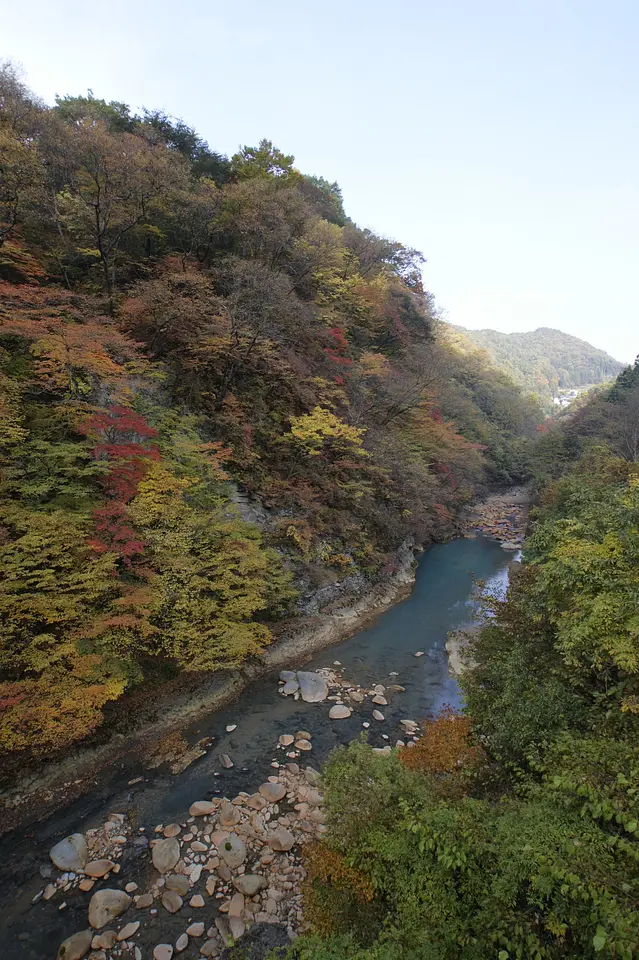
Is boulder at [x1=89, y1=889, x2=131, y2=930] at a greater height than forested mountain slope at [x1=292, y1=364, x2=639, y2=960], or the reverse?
forested mountain slope at [x1=292, y1=364, x2=639, y2=960]

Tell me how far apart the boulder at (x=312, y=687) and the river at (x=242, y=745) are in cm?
22

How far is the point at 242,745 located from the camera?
9422 millimetres

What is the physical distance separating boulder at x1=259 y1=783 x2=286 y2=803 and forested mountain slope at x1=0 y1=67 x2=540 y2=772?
2.91 m

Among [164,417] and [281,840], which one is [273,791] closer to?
[281,840]

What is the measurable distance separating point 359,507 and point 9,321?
1347 cm

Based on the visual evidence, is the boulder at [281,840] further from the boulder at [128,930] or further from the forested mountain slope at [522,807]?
the boulder at [128,930]

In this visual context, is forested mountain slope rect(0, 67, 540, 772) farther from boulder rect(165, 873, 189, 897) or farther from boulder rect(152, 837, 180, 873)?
boulder rect(165, 873, 189, 897)

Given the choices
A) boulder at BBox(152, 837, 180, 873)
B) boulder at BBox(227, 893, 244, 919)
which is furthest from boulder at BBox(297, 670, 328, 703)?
boulder at BBox(227, 893, 244, 919)

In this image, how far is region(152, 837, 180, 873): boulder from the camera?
665 centimetres

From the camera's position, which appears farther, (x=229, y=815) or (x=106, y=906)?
(x=229, y=815)

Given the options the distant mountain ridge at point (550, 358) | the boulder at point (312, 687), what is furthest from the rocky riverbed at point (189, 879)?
the distant mountain ridge at point (550, 358)

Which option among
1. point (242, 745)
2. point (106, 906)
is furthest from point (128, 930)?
point (242, 745)

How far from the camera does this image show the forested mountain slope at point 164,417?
8445 mm

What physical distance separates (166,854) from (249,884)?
5.04ft
